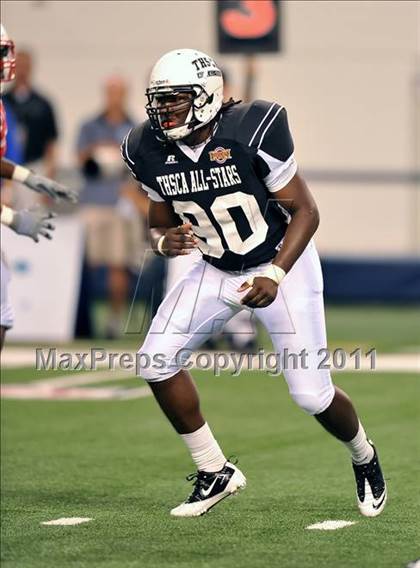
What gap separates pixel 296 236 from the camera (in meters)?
5.24

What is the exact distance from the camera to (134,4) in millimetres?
12406

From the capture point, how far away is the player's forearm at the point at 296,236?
5.22 metres

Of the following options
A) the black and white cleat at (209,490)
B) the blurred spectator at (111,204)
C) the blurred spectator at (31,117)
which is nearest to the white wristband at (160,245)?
the black and white cleat at (209,490)

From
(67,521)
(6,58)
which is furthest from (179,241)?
(6,58)

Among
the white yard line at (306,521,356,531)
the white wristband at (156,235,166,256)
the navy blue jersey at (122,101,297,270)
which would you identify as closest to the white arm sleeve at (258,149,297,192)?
the navy blue jersey at (122,101,297,270)

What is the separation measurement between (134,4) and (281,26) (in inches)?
126

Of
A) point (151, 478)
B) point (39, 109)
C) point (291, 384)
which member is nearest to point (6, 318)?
point (151, 478)

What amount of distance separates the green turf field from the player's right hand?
937 millimetres

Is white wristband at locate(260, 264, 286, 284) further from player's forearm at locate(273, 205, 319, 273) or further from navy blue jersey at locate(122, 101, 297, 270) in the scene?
navy blue jersey at locate(122, 101, 297, 270)

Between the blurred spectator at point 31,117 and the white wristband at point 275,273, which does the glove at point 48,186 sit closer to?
the white wristband at point 275,273

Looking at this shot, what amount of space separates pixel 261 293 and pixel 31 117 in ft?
23.8

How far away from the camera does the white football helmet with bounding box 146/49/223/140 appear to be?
5.28 meters

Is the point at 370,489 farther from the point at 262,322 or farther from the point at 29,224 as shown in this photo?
the point at 29,224

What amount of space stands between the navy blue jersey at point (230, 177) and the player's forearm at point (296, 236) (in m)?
0.13
